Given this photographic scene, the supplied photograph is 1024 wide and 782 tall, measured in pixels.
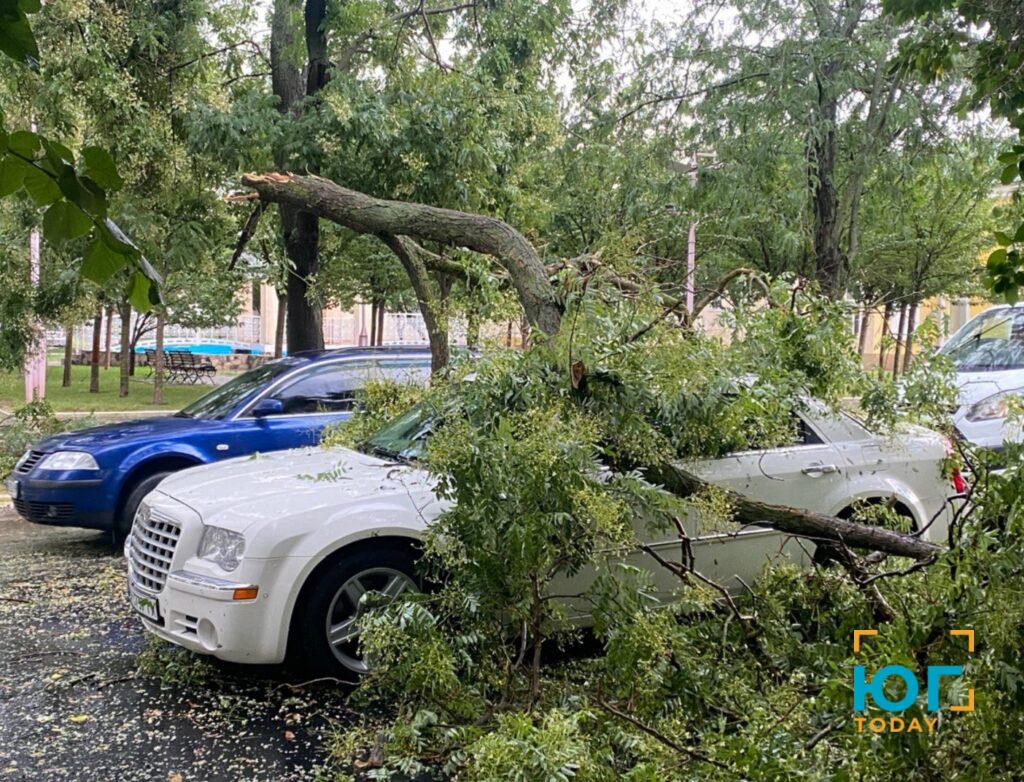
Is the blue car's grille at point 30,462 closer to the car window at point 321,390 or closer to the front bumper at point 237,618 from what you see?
the car window at point 321,390

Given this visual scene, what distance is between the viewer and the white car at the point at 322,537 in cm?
434

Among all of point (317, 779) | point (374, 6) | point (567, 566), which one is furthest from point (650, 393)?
point (374, 6)

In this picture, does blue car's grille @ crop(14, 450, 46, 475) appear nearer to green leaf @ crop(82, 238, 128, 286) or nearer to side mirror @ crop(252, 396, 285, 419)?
side mirror @ crop(252, 396, 285, 419)

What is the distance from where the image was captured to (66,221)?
1.53 m

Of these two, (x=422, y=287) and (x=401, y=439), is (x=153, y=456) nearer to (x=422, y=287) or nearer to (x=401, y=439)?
(x=422, y=287)

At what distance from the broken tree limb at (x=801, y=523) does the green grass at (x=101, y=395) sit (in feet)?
38.5

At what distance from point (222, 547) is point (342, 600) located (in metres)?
0.64

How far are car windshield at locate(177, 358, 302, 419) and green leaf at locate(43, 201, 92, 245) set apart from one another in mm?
6554

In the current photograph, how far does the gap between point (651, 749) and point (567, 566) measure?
0.91 metres

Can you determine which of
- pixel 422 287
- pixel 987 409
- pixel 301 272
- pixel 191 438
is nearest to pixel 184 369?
pixel 301 272

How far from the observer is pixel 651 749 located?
323 cm

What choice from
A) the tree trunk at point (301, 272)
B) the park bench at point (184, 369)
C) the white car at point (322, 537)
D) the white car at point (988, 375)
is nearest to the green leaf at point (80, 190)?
the white car at point (322, 537)

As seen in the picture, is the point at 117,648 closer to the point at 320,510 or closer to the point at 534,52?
the point at 320,510

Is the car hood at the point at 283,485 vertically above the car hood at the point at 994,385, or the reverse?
the car hood at the point at 994,385
